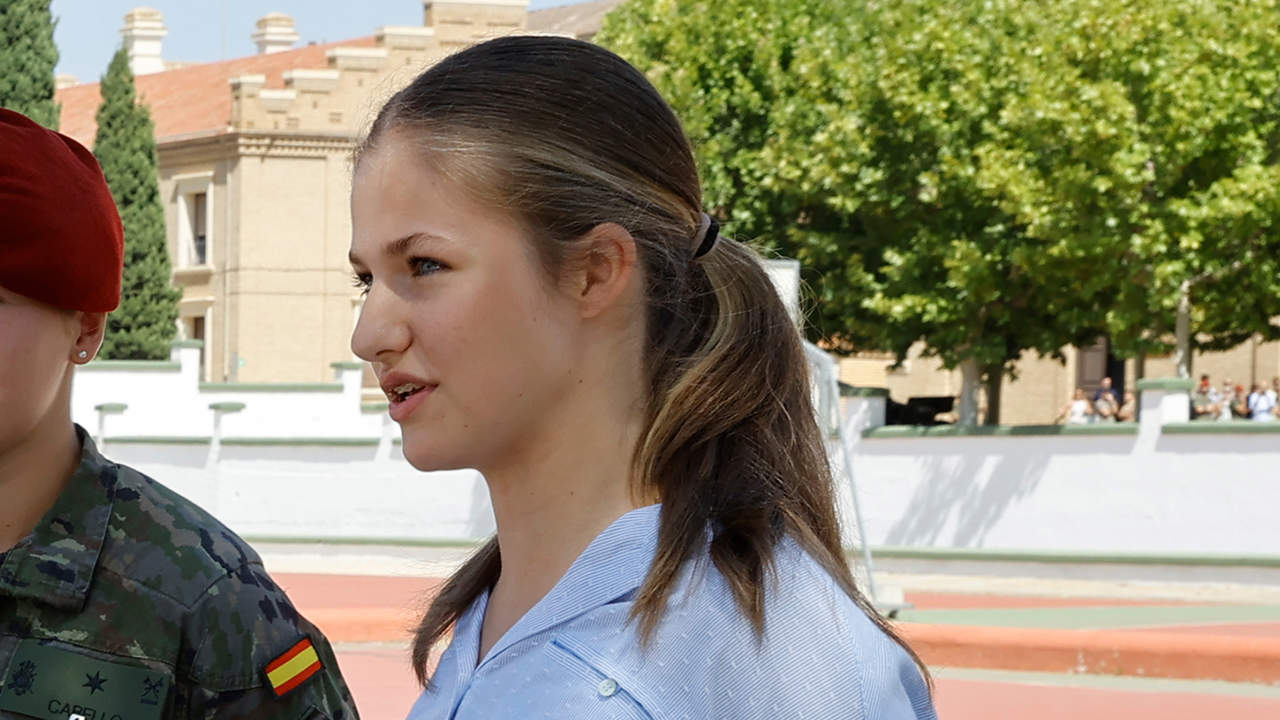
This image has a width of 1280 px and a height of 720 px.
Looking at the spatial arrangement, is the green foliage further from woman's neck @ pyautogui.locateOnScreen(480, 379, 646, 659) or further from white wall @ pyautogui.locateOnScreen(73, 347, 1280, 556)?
woman's neck @ pyautogui.locateOnScreen(480, 379, 646, 659)

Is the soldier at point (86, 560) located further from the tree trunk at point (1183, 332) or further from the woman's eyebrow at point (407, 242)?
the tree trunk at point (1183, 332)

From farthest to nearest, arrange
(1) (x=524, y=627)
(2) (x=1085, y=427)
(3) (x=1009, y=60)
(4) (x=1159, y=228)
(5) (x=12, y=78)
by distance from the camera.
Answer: (5) (x=12, y=78) < (3) (x=1009, y=60) < (4) (x=1159, y=228) < (2) (x=1085, y=427) < (1) (x=524, y=627)

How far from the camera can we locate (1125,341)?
85.1 feet

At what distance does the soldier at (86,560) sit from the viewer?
7.68ft

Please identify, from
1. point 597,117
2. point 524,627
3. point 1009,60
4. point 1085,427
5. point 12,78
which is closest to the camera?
point 524,627

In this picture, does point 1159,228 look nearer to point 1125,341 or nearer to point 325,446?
point 1125,341

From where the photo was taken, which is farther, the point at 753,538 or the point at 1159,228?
the point at 1159,228

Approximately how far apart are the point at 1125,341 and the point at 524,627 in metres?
25.2

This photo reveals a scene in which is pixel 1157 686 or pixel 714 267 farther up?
pixel 714 267

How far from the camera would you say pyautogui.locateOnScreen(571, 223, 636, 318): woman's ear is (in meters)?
1.77

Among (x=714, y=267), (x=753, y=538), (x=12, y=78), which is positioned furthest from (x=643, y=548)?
(x=12, y=78)

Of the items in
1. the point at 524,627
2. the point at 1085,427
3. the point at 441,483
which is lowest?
the point at 441,483

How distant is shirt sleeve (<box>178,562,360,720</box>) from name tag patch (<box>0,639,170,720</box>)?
51 mm

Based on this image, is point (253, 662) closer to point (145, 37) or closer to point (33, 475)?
point (33, 475)
